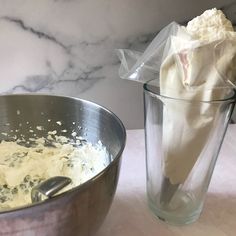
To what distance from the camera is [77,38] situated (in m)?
0.75

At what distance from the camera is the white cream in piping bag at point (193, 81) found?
48 cm

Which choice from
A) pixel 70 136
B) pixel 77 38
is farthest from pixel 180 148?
pixel 77 38

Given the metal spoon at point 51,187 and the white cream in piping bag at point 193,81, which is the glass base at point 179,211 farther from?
the metal spoon at point 51,187

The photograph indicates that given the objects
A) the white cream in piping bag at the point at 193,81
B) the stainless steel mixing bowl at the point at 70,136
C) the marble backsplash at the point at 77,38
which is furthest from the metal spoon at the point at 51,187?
the marble backsplash at the point at 77,38

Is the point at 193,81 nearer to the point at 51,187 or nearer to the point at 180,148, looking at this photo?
the point at 180,148

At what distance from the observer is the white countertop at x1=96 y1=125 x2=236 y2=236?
55cm

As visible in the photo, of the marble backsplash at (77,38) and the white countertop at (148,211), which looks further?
the marble backsplash at (77,38)

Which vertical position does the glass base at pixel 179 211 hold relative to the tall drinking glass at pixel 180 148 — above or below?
below

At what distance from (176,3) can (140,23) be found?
0.25 ft

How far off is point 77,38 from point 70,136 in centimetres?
19

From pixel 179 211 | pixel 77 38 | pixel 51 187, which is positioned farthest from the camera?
pixel 77 38

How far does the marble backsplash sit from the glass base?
0.30 metres

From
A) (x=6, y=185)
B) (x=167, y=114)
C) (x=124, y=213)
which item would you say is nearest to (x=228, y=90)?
(x=167, y=114)

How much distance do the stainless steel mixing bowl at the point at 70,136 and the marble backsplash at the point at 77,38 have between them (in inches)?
4.7
